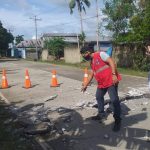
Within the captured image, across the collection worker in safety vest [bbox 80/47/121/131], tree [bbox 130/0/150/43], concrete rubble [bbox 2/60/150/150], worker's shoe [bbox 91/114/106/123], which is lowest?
concrete rubble [bbox 2/60/150/150]

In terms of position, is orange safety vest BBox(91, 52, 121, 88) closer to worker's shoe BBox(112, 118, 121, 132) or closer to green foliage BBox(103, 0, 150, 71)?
worker's shoe BBox(112, 118, 121, 132)

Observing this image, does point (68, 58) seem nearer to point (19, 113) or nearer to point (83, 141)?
point (19, 113)

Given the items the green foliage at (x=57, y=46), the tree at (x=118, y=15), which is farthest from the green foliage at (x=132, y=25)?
the green foliage at (x=57, y=46)

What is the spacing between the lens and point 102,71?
26.8ft

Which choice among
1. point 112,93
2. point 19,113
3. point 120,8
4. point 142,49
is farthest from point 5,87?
point 120,8

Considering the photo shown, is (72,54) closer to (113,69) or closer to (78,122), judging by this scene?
(78,122)

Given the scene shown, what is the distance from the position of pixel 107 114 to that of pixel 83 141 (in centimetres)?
230

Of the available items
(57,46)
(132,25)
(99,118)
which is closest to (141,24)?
(132,25)

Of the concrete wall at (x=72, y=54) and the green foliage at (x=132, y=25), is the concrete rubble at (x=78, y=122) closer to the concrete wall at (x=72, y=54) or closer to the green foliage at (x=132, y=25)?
the green foliage at (x=132, y=25)

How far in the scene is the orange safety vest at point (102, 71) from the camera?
320 inches

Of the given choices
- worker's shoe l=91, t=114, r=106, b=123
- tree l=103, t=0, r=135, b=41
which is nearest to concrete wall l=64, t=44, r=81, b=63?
tree l=103, t=0, r=135, b=41

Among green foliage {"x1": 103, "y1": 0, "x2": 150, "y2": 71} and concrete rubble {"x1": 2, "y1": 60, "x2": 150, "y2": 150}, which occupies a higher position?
green foliage {"x1": 103, "y1": 0, "x2": 150, "y2": 71}

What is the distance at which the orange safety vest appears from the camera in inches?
320

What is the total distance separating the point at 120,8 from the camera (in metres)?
29.9
